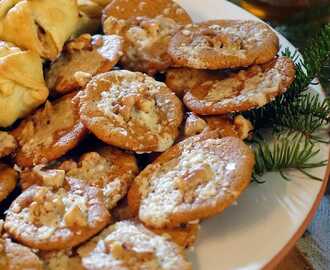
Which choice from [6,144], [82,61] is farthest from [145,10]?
[6,144]

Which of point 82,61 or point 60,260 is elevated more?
point 82,61

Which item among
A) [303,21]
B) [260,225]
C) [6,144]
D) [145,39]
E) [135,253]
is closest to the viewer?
[135,253]

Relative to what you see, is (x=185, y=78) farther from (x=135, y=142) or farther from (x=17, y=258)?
(x=17, y=258)

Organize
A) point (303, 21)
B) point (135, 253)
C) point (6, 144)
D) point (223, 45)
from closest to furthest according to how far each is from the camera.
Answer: point (135, 253) → point (6, 144) → point (223, 45) → point (303, 21)

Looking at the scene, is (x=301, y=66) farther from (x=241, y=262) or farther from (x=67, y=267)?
(x=67, y=267)

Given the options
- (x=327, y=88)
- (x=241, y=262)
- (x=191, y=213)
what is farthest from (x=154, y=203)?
(x=327, y=88)

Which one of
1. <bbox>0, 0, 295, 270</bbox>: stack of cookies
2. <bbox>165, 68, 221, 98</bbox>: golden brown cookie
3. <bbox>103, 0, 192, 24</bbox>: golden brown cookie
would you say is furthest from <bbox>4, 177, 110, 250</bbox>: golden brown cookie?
<bbox>103, 0, 192, 24</bbox>: golden brown cookie
